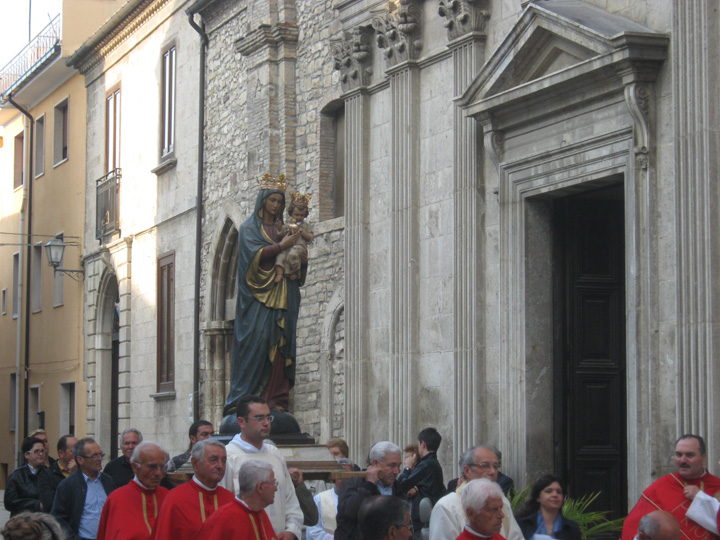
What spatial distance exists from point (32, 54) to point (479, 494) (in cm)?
3059

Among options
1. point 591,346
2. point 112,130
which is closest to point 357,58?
point 591,346

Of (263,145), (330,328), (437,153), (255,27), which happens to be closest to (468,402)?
(437,153)

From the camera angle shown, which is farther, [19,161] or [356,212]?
[19,161]

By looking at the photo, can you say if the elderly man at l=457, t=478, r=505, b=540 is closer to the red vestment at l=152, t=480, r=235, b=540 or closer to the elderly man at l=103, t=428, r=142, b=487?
the red vestment at l=152, t=480, r=235, b=540

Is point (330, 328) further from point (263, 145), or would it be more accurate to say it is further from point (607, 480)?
point (607, 480)

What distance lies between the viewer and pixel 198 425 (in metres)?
10.3

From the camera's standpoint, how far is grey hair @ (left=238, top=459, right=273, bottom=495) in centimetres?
674

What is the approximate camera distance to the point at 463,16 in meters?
12.4

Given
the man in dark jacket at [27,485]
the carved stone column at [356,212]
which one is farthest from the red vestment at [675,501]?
the carved stone column at [356,212]

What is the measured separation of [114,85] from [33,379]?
9015 mm

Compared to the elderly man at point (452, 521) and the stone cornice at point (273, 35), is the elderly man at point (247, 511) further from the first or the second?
the stone cornice at point (273, 35)

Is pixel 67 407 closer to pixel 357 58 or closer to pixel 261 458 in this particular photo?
A: pixel 357 58

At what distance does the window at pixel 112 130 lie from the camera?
89.8 feet

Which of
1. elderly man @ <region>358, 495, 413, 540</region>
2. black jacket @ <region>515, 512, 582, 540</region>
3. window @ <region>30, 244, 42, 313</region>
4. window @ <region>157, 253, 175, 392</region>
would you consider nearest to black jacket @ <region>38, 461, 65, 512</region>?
black jacket @ <region>515, 512, 582, 540</region>
